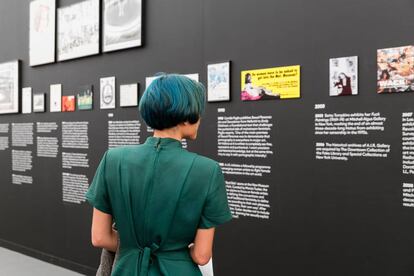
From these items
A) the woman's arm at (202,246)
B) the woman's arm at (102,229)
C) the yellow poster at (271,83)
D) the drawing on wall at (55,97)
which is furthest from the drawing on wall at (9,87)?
the woman's arm at (202,246)

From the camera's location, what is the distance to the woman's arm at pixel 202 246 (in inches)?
66.0

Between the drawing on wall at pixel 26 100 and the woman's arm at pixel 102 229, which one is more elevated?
the drawing on wall at pixel 26 100

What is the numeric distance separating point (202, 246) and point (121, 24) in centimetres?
355

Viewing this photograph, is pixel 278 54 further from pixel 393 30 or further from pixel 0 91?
pixel 0 91

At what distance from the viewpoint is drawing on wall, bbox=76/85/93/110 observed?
5301mm

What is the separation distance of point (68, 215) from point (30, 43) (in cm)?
223

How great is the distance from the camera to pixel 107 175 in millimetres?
1700

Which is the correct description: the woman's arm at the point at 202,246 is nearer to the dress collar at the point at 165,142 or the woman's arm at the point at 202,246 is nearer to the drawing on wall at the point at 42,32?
the dress collar at the point at 165,142

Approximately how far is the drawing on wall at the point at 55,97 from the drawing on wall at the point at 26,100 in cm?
50

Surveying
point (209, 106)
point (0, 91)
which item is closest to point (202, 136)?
point (209, 106)

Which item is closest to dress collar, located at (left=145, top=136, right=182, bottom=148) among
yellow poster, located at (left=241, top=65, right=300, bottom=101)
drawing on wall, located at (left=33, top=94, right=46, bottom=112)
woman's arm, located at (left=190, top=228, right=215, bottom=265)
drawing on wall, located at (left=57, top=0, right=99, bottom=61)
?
woman's arm, located at (left=190, top=228, right=215, bottom=265)

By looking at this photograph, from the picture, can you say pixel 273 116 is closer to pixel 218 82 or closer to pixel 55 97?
pixel 218 82

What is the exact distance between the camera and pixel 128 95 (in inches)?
189

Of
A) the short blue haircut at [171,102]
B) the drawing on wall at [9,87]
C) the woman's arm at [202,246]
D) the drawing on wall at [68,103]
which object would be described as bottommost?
the woman's arm at [202,246]
